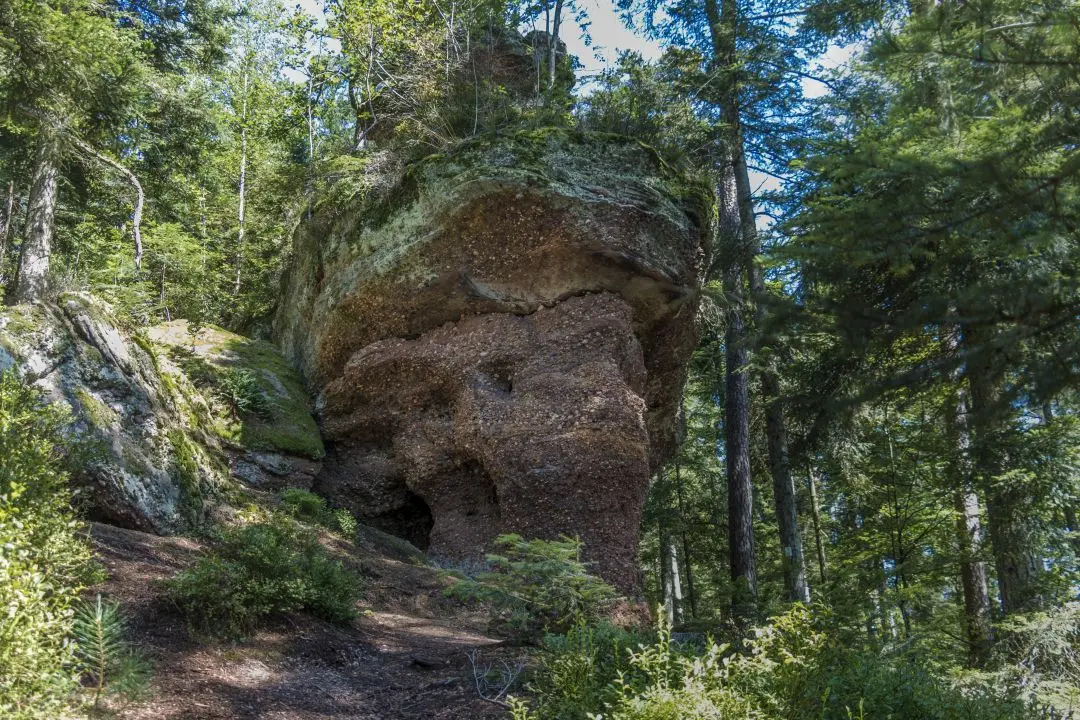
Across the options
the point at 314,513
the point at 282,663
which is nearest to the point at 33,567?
the point at 282,663

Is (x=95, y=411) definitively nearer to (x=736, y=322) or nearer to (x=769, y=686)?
(x=769, y=686)

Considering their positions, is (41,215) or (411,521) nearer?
(41,215)

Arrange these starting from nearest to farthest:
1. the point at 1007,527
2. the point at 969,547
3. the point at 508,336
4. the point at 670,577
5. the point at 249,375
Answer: the point at 1007,527
the point at 969,547
the point at 508,336
the point at 249,375
the point at 670,577

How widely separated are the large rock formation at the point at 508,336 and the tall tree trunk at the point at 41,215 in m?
4.86

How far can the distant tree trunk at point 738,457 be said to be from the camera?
1341 cm

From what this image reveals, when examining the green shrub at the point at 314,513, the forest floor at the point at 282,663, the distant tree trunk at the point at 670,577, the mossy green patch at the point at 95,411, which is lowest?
the distant tree trunk at the point at 670,577

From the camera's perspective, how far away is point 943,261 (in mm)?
4637

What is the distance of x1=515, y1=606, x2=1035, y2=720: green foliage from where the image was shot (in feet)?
13.6

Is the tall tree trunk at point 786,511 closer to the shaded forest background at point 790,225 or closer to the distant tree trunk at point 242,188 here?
the shaded forest background at point 790,225

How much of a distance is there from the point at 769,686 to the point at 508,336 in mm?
9345

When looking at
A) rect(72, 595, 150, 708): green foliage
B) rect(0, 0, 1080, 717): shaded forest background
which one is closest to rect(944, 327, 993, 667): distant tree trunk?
rect(0, 0, 1080, 717): shaded forest background

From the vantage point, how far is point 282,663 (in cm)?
629

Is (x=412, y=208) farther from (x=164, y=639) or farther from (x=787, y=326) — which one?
(x=787, y=326)

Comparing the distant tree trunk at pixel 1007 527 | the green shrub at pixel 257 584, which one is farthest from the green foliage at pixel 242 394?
the distant tree trunk at pixel 1007 527
